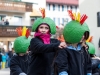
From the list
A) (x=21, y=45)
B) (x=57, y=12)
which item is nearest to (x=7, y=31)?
(x=57, y=12)

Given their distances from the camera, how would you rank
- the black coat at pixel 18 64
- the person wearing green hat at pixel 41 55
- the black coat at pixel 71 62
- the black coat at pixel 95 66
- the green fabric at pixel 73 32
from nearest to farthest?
1. the black coat at pixel 71 62
2. the green fabric at pixel 73 32
3. the person wearing green hat at pixel 41 55
4. the black coat at pixel 18 64
5. the black coat at pixel 95 66

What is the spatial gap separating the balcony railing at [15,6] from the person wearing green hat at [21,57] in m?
32.4

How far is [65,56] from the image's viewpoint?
16.1 feet

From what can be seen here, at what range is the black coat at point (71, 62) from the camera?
485cm

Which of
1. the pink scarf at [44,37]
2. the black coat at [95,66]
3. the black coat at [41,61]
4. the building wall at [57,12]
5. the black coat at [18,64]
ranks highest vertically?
the building wall at [57,12]

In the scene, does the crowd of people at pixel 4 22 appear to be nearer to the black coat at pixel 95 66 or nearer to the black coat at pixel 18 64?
the black coat at pixel 95 66

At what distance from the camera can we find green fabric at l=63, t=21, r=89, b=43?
5109mm

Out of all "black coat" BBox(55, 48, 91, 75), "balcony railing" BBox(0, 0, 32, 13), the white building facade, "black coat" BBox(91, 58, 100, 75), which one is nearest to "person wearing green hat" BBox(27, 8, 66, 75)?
"black coat" BBox(55, 48, 91, 75)

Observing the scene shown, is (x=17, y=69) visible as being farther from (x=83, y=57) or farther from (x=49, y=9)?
(x=49, y=9)

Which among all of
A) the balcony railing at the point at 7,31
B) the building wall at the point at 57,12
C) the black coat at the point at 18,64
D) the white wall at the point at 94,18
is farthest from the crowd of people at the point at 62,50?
the building wall at the point at 57,12

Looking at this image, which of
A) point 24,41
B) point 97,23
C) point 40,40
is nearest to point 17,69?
point 24,41

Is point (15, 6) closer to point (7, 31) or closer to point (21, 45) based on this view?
point (7, 31)

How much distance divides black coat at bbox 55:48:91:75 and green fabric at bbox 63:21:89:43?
0.18 metres

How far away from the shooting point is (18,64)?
6816 mm
